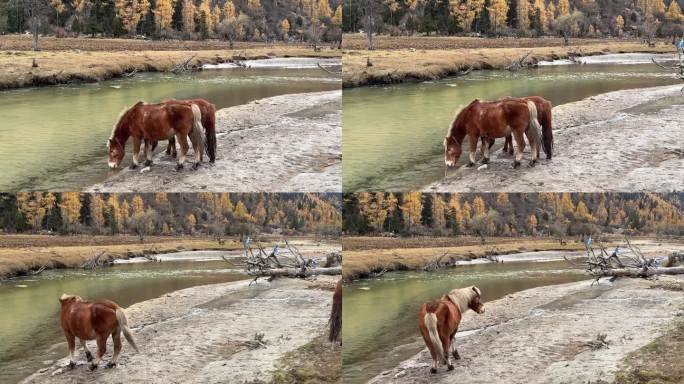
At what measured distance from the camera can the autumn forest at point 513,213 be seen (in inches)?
344

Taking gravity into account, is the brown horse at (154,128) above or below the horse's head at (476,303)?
above

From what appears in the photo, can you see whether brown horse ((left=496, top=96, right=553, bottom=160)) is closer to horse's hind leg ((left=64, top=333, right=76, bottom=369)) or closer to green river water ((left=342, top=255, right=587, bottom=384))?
green river water ((left=342, top=255, right=587, bottom=384))

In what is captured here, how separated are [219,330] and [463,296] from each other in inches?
108

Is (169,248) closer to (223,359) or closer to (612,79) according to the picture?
(223,359)

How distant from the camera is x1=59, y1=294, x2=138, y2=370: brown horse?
8.21 meters

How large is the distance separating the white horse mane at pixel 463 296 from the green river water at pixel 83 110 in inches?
116

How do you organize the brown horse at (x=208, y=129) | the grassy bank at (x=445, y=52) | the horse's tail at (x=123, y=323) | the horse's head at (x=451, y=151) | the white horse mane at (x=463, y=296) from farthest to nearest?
1. the grassy bank at (x=445, y=52)
2. the brown horse at (x=208, y=129)
3. the horse's head at (x=451, y=151)
4. the white horse mane at (x=463, y=296)
5. the horse's tail at (x=123, y=323)

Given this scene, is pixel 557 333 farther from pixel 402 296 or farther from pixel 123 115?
pixel 123 115

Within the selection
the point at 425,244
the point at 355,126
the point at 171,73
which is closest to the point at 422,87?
the point at 355,126

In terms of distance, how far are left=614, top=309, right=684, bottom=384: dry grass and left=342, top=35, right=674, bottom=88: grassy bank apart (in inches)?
129

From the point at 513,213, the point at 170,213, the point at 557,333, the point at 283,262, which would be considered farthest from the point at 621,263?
the point at 170,213

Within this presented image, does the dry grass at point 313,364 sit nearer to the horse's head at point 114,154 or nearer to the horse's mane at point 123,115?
the horse's head at point 114,154

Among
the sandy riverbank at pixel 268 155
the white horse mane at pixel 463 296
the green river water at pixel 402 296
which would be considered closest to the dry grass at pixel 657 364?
→ the green river water at pixel 402 296

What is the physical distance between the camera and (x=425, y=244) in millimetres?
9203
